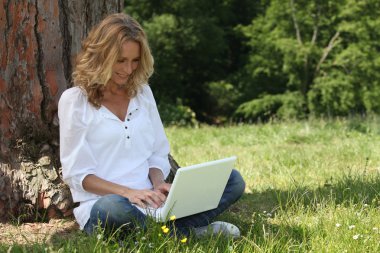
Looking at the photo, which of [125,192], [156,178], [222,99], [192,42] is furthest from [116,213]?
[222,99]

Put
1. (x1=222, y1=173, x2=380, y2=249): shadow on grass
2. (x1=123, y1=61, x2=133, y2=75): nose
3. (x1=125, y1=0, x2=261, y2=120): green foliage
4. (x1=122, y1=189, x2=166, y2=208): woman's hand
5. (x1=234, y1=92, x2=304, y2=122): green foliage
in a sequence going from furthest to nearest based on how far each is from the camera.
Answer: (x1=125, y1=0, x2=261, y2=120): green foliage, (x1=234, y1=92, x2=304, y2=122): green foliage, (x1=222, y1=173, x2=380, y2=249): shadow on grass, (x1=123, y1=61, x2=133, y2=75): nose, (x1=122, y1=189, x2=166, y2=208): woman's hand

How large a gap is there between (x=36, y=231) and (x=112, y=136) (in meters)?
0.72

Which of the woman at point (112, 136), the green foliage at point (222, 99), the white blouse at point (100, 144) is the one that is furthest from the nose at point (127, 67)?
the green foliage at point (222, 99)

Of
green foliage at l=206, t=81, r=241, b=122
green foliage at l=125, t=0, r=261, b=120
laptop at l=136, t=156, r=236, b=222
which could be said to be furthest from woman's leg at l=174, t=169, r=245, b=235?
green foliage at l=206, t=81, r=241, b=122

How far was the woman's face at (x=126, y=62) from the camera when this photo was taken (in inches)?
133

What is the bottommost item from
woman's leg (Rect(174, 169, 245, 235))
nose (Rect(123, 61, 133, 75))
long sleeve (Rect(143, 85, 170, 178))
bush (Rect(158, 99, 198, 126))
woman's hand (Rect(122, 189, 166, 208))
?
bush (Rect(158, 99, 198, 126))

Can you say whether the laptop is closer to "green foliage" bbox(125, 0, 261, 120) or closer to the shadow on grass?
the shadow on grass

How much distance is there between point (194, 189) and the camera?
10.6ft

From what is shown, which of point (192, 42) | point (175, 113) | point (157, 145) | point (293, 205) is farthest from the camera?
point (192, 42)

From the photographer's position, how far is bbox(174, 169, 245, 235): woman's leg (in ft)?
11.6

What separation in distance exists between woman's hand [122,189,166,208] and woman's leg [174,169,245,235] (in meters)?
0.26

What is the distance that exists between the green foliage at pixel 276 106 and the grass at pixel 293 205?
47.6ft

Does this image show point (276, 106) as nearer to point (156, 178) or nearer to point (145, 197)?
point (156, 178)

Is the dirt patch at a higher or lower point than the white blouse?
lower
